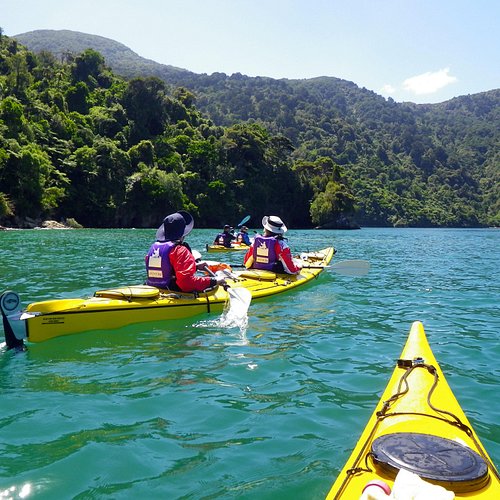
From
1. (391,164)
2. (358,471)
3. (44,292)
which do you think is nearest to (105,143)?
(44,292)

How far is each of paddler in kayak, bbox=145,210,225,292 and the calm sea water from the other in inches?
24.4

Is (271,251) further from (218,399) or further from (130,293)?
(218,399)

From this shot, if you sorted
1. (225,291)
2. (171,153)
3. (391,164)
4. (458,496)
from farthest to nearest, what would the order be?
(391,164) → (171,153) → (225,291) → (458,496)

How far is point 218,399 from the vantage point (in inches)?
170

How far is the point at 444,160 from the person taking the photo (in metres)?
134

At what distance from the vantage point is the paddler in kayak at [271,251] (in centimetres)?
958

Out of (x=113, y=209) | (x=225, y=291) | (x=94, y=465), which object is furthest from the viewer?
(x=113, y=209)

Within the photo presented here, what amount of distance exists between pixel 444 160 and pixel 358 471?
144234 millimetres

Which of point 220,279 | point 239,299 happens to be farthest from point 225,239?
point 239,299

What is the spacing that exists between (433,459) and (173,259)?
5124mm

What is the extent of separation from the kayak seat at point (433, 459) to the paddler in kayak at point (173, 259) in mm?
4755

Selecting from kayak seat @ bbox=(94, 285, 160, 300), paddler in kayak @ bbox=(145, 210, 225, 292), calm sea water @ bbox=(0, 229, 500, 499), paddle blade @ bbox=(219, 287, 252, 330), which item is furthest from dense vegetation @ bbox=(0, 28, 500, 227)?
calm sea water @ bbox=(0, 229, 500, 499)

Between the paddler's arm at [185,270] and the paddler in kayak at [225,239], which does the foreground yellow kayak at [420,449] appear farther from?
the paddler in kayak at [225,239]

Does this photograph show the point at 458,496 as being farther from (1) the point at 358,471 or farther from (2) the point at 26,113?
(2) the point at 26,113
